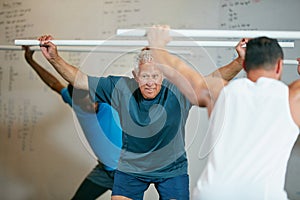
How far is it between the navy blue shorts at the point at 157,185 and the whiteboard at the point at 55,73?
73 cm

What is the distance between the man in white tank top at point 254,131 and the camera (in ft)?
4.76

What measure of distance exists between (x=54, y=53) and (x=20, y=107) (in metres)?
1.35

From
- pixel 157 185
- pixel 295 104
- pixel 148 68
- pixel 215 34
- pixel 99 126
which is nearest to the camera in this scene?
pixel 295 104

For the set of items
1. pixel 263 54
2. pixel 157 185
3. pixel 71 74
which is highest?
pixel 263 54

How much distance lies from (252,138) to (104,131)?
5.07 ft

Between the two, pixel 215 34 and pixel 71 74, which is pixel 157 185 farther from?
pixel 215 34

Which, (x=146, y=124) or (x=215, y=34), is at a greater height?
(x=215, y=34)

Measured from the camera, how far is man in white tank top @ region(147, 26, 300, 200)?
1.45m

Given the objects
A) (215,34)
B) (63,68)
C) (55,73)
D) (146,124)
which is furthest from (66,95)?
(215,34)

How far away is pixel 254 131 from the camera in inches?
57.7

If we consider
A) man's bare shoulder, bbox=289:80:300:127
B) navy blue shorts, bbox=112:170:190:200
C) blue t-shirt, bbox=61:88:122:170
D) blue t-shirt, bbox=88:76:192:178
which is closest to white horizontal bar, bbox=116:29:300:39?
man's bare shoulder, bbox=289:80:300:127

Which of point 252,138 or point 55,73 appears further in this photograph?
point 55,73

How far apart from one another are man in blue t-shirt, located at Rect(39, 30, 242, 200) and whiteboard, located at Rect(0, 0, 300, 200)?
0.72 m

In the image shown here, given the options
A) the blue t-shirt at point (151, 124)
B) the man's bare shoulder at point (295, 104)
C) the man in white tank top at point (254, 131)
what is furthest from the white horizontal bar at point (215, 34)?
the blue t-shirt at point (151, 124)
